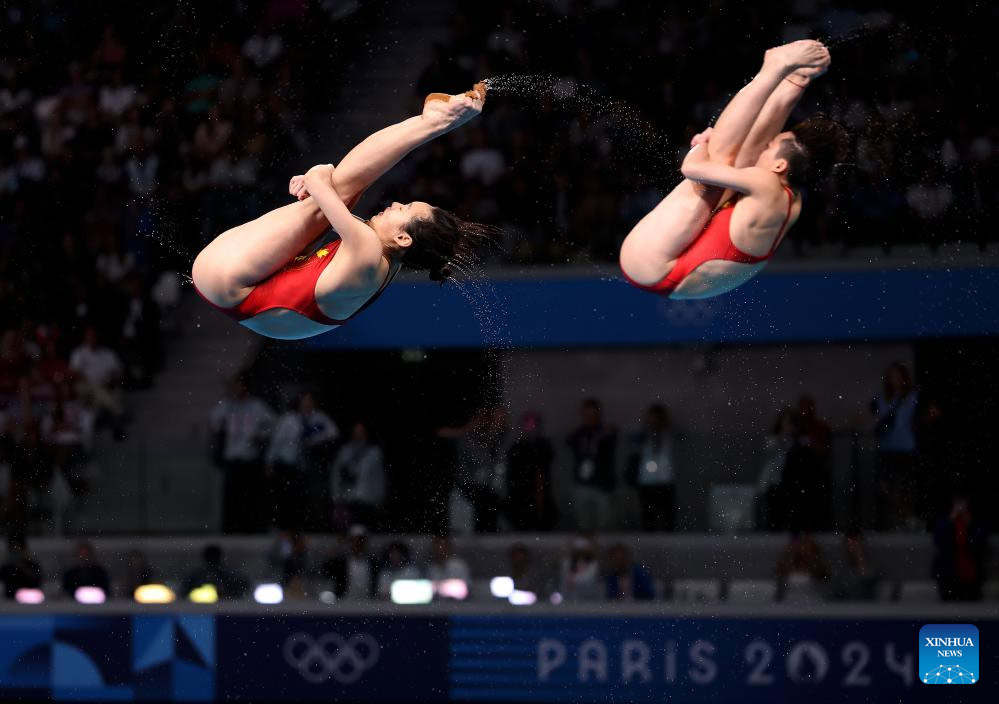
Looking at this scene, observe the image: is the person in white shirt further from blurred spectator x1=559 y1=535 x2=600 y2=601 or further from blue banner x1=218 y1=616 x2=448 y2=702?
blurred spectator x1=559 y1=535 x2=600 y2=601

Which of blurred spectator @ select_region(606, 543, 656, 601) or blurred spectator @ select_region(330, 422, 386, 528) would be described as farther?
blurred spectator @ select_region(330, 422, 386, 528)

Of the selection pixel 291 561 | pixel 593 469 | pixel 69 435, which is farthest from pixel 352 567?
pixel 69 435

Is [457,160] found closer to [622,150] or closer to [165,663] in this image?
[622,150]

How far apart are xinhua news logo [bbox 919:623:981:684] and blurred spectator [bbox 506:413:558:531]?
2511 millimetres

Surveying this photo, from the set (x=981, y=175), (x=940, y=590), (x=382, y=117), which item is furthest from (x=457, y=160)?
(x=940, y=590)

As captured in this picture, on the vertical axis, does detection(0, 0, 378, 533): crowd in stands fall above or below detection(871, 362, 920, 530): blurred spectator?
above

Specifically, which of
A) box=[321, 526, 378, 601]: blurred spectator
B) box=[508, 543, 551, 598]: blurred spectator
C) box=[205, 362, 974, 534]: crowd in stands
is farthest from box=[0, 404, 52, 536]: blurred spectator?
box=[508, 543, 551, 598]: blurred spectator

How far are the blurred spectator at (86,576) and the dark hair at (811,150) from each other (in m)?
6.10

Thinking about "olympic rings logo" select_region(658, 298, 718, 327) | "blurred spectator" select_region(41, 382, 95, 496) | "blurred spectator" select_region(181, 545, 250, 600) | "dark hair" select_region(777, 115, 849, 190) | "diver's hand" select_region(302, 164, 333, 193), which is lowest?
"blurred spectator" select_region(181, 545, 250, 600)

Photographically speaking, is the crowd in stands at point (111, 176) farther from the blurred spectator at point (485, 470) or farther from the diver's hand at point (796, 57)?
the diver's hand at point (796, 57)

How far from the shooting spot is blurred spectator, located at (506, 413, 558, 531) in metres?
10.6

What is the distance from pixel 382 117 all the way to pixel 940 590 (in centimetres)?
515

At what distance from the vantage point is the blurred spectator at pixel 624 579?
10180mm

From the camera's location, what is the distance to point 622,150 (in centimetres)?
1068
